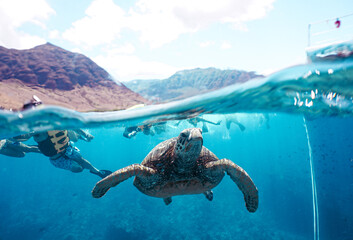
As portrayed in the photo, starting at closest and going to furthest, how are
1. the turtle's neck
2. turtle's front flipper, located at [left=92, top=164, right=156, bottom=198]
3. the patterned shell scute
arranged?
the turtle's neck < turtle's front flipper, located at [left=92, top=164, right=156, bottom=198] < the patterned shell scute

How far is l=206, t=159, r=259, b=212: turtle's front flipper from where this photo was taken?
4.73 m

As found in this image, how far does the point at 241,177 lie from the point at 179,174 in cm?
175

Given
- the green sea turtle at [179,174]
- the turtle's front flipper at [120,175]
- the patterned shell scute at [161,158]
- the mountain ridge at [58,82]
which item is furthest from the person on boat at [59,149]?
the patterned shell scute at [161,158]

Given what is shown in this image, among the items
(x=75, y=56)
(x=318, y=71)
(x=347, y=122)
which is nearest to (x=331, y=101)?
(x=318, y=71)

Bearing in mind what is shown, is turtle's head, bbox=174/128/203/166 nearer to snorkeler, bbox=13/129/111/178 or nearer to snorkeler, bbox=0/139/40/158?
snorkeler, bbox=13/129/111/178

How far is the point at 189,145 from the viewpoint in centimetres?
409

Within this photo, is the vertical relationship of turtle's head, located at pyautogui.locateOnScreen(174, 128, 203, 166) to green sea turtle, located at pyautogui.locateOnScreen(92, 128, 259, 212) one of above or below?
above

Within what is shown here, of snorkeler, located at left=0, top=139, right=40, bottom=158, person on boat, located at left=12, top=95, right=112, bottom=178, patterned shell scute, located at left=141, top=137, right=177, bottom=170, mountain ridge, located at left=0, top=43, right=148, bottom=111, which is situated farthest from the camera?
snorkeler, located at left=0, top=139, right=40, bottom=158

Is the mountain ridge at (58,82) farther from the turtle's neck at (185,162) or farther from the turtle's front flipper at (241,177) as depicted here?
the turtle's front flipper at (241,177)

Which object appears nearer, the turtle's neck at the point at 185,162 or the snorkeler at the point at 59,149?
the turtle's neck at the point at 185,162

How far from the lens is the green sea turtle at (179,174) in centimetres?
468

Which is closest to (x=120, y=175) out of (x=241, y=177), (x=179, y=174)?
(x=179, y=174)

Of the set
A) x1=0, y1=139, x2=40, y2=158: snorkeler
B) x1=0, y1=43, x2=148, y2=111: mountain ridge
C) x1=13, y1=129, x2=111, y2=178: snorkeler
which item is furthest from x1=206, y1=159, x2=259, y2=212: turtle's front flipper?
x1=0, y1=139, x2=40, y2=158: snorkeler

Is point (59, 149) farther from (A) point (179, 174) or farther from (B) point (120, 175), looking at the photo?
(A) point (179, 174)
